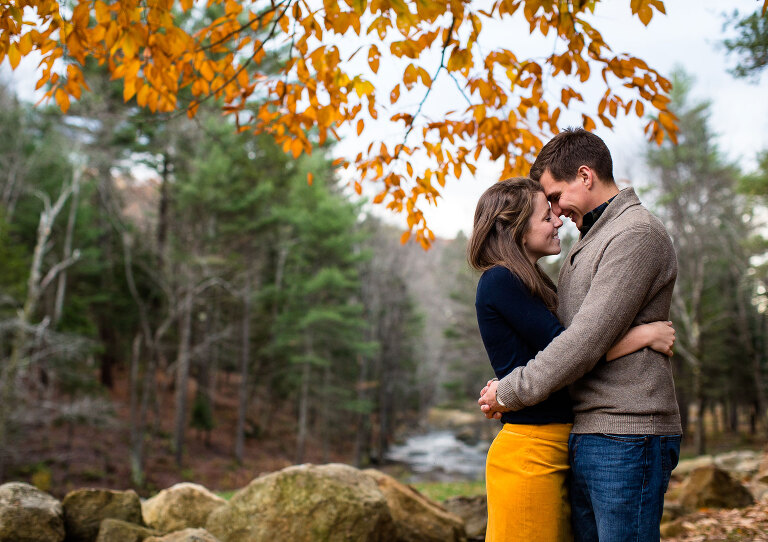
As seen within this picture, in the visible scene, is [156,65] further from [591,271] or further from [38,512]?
[38,512]

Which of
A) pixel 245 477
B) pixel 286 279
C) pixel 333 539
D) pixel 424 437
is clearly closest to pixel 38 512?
pixel 333 539

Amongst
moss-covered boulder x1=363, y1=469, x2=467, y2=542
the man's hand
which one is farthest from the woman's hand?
moss-covered boulder x1=363, y1=469, x2=467, y2=542

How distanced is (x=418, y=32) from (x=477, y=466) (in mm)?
23752

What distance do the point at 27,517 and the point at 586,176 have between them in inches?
184

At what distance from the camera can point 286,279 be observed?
2394 centimetres

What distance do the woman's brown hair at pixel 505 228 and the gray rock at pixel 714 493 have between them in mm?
5774

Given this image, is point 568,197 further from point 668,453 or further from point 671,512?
point 671,512

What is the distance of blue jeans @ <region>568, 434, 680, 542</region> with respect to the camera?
86.5 inches

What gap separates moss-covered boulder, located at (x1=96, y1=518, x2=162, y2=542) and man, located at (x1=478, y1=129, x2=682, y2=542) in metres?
3.41

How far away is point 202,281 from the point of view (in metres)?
20.1

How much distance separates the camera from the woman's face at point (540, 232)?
2.71 meters

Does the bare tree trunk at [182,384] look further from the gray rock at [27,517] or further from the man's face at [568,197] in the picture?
the man's face at [568,197]

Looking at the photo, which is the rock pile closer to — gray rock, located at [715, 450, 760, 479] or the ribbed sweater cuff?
the ribbed sweater cuff

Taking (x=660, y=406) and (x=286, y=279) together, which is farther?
(x=286, y=279)
